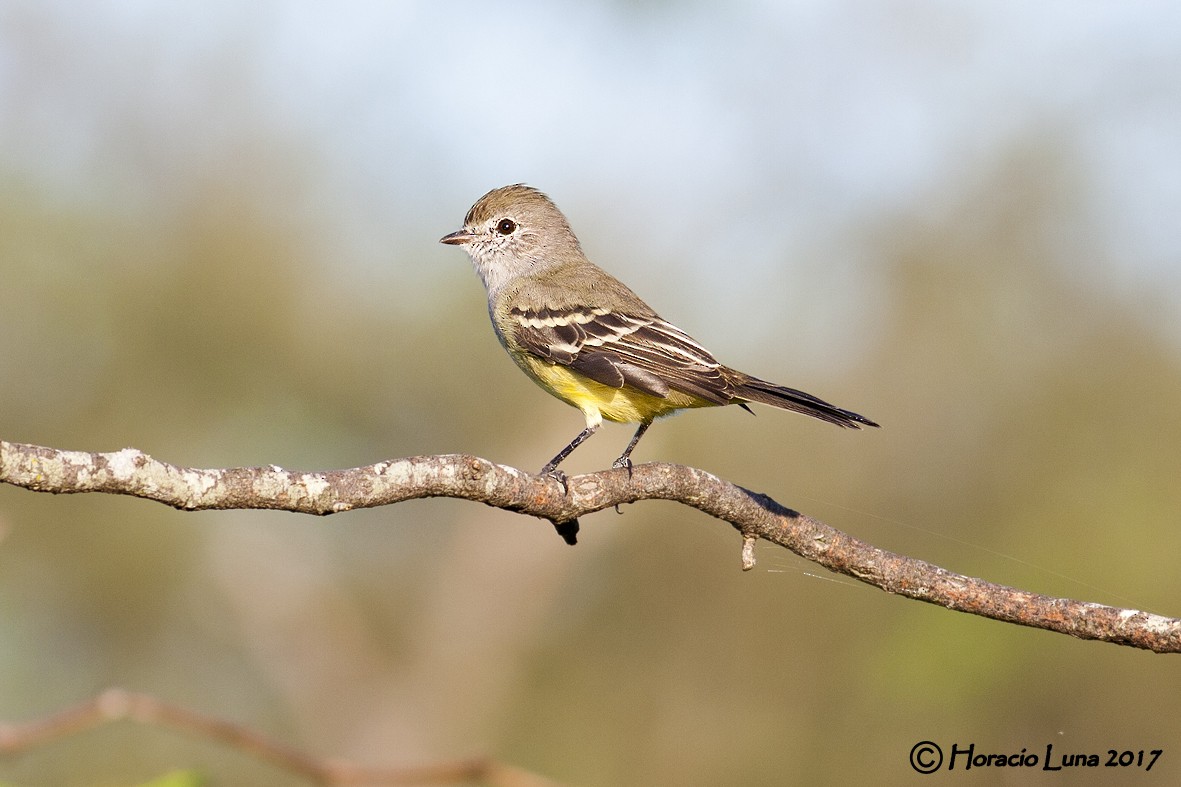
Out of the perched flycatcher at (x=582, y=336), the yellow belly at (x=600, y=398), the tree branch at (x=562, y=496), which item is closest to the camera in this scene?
the tree branch at (x=562, y=496)

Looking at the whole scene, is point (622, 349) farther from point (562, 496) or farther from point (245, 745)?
point (245, 745)

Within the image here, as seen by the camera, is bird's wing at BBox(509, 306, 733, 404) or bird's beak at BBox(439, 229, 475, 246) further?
bird's beak at BBox(439, 229, 475, 246)

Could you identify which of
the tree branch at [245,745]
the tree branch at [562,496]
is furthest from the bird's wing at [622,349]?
the tree branch at [245,745]

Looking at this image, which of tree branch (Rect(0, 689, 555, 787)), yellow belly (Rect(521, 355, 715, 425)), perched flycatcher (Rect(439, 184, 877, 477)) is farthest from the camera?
yellow belly (Rect(521, 355, 715, 425))

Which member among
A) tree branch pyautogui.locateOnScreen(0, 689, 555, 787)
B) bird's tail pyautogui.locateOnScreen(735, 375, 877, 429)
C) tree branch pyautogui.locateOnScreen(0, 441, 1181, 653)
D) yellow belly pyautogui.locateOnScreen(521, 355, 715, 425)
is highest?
yellow belly pyautogui.locateOnScreen(521, 355, 715, 425)

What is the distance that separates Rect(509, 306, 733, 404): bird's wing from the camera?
613cm

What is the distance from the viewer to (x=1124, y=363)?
60.5 feet

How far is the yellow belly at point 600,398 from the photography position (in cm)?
648

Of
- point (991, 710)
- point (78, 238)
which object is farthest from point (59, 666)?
point (991, 710)

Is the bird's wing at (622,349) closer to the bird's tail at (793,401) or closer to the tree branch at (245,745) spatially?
the bird's tail at (793,401)

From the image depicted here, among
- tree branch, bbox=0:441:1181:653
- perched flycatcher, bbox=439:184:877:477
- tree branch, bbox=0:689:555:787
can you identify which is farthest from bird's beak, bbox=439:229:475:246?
tree branch, bbox=0:689:555:787

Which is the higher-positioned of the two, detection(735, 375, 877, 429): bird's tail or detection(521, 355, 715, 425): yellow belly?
detection(521, 355, 715, 425): yellow belly

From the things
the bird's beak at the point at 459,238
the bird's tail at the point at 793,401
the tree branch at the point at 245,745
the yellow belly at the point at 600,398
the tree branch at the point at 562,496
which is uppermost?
the bird's beak at the point at 459,238

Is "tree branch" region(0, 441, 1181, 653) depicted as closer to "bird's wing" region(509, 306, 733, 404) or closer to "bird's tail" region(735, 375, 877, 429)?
"bird's tail" region(735, 375, 877, 429)
